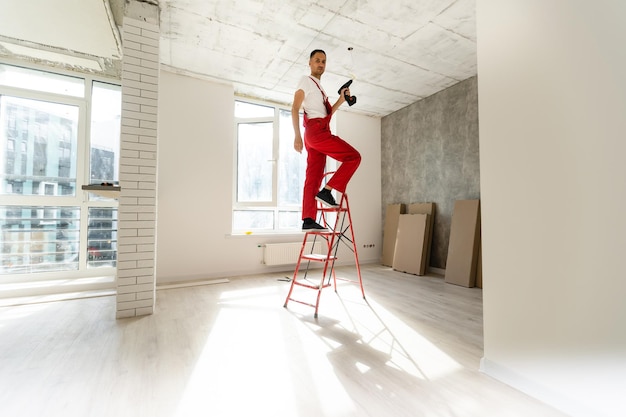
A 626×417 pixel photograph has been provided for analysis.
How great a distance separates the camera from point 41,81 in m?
3.77

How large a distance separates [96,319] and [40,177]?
2.52 meters

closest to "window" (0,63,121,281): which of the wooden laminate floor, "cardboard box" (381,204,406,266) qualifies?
the wooden laminate floor

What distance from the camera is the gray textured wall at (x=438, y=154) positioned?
4.26m

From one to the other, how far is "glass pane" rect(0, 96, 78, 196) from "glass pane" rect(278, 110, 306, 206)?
3.06 meters

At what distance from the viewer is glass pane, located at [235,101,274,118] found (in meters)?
4.98

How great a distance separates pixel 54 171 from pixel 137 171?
87.0 inches

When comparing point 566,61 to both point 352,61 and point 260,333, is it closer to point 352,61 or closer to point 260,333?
point 260,333

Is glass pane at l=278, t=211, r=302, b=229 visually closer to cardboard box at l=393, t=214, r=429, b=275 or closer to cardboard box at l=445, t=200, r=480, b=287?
cardboard box at l=393, t=214, r=429, b=275

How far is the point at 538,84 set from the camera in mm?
1393

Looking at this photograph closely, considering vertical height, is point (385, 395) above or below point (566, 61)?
below

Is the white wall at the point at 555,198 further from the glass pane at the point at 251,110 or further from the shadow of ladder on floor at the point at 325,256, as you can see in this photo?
the glass pane at the point at 251,110

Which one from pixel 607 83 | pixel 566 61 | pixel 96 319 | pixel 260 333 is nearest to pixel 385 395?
pixel 260 333

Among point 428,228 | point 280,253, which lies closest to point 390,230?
point 428,228

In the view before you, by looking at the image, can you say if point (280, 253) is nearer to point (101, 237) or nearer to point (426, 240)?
point (426, 240)
